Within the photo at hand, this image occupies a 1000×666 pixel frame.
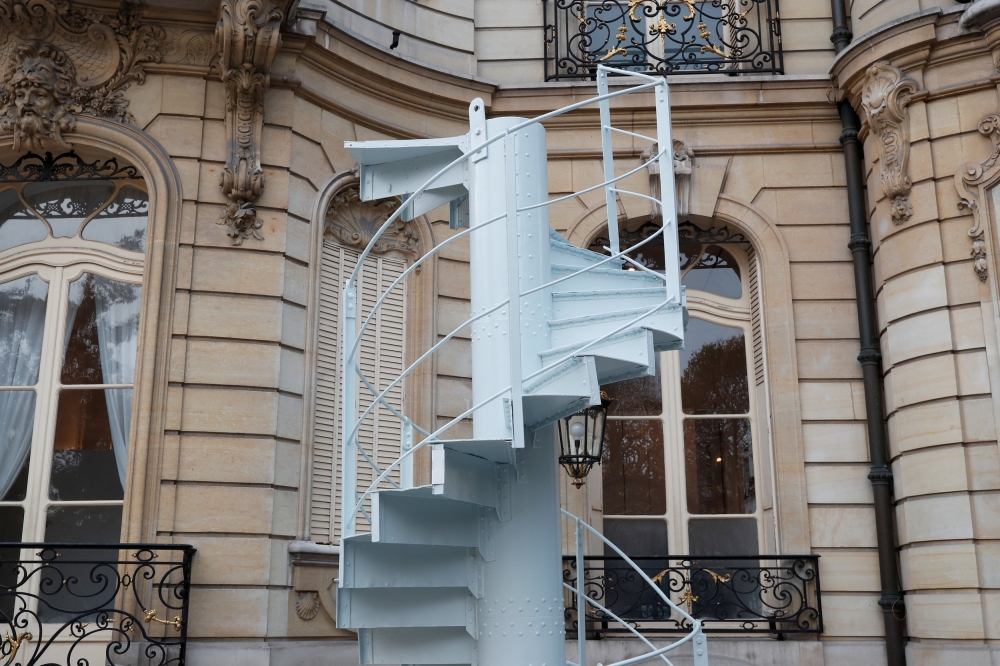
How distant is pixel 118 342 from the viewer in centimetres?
689

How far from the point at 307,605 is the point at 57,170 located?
10.7 ft

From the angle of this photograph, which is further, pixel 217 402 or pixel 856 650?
pixel 856 650

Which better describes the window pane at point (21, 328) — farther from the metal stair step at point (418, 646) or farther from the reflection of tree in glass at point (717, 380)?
the reflection of tree in glass at point (717, 380)

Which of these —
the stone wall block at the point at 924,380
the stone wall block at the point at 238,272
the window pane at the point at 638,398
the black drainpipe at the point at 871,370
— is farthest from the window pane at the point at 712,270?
the stone wall block at the point at 238,272

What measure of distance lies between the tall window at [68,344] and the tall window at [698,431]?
131 inches

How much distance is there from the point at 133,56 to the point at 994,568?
6.18 metres

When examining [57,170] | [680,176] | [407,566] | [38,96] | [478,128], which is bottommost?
[407,566]

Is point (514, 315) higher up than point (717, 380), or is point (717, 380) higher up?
point (717, 380)

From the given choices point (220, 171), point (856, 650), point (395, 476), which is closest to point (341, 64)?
point (220, 171)

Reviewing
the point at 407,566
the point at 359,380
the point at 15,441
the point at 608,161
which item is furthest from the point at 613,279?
the point at 15,441

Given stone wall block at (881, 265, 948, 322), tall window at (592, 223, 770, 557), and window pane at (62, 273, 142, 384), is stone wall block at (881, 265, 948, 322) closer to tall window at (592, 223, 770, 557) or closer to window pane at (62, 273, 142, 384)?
tall window at (592, 223, 770, 557)

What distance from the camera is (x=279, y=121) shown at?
7.07 meters

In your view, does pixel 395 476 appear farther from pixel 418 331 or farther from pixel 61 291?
pixel 61 291

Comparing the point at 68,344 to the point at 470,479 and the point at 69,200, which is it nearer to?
the point at 69,200
